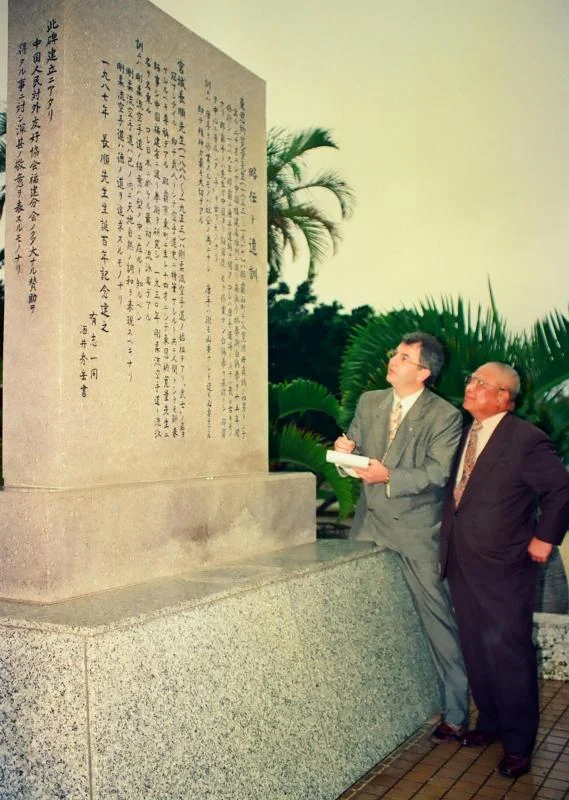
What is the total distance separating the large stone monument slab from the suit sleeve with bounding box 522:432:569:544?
119cm

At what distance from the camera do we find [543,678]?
Answer: 197 inches

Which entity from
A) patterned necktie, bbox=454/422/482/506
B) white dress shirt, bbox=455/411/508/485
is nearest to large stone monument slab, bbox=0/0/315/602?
patterned necktie, bbox=454/422/482/506

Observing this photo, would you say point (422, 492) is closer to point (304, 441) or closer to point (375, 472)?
point (375, 472)

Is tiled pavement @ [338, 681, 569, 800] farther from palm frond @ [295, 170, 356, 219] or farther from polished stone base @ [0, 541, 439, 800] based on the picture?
palm frond @ [295, 170, 356, 219]

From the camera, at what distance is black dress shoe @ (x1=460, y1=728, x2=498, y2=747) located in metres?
3.97

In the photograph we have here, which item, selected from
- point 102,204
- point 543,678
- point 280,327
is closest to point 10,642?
point 102,204

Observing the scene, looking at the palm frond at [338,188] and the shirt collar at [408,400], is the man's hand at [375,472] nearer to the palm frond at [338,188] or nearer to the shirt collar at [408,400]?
the shirt collar at [408,400]

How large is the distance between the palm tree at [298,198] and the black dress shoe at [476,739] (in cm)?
865

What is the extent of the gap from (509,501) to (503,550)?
0.22m

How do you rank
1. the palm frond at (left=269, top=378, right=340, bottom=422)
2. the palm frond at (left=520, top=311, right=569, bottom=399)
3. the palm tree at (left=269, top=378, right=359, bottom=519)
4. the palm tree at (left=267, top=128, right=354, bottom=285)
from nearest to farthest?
the palm frond at (left=520, top=311, right=569, bottom=399)
the palm tree at (left=269, top=378, right=359, bottom=519)
the palm frond at (left=269, top=378, right=340, bottom=422)
the palm tree at (left=267, top=128, right=354, bottom=285)

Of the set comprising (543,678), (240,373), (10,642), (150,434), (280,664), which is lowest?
(543,678)

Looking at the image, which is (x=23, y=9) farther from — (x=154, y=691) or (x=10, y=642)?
(x=154, y=691)

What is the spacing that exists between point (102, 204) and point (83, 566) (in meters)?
1.36

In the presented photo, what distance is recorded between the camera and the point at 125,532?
3.19 meters
